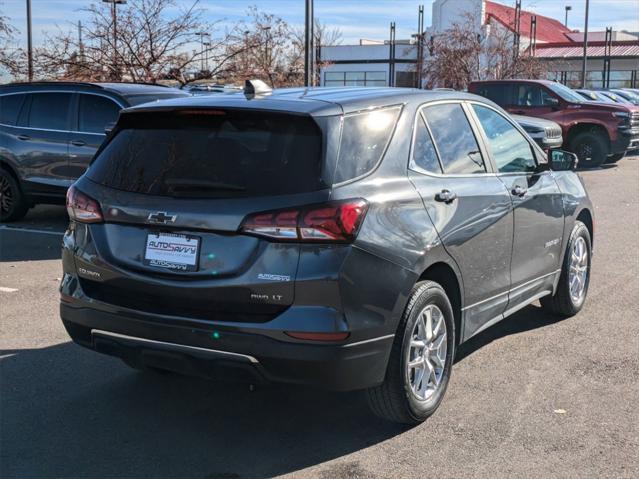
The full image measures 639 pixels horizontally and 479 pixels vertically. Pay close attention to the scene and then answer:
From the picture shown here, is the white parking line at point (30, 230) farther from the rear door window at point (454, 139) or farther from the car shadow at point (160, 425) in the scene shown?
the rear door window at point (454, 139)

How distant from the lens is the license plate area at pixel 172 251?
148 inches

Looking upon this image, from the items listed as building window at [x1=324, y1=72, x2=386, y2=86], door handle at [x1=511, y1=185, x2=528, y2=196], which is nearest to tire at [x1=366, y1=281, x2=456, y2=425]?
door handle at [x1=511, y1=185, x2=528, y2=196]

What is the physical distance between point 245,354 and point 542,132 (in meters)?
13.6

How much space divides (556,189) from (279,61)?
769 inches

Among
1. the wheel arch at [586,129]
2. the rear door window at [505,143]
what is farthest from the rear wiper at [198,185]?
the wheel arch at [586,129]

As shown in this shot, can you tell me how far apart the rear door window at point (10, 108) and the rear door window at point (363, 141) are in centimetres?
785

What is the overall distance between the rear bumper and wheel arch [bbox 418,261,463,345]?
0.58 metres

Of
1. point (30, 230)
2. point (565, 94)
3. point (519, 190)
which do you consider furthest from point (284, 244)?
point (565, 94)

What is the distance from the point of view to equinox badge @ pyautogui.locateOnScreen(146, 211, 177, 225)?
3.81 m

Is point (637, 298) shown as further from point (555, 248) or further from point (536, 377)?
point (536, 377)

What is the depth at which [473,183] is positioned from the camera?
4.80 meters

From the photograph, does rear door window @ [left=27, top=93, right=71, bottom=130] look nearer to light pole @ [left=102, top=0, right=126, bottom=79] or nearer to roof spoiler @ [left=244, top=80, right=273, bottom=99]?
roof spoiler @ [left=244, top=80, right=273, bottom=99]

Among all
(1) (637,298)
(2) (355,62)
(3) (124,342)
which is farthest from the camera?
(2) (355,62)

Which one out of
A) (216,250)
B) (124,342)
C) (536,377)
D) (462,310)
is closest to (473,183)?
(462,310)
